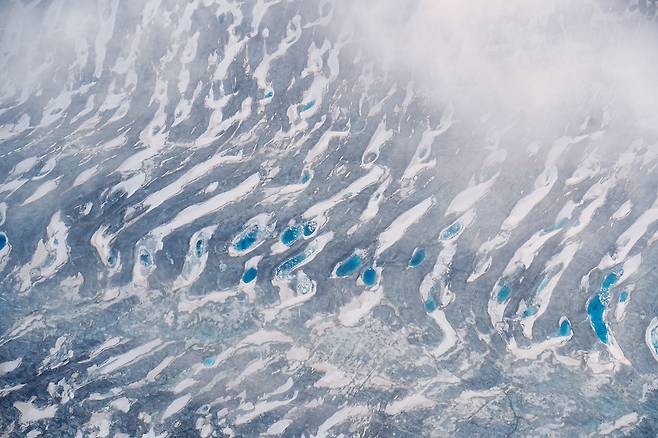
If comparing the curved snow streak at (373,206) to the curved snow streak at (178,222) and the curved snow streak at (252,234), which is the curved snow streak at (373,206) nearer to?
the curved snow streak at (252,234)

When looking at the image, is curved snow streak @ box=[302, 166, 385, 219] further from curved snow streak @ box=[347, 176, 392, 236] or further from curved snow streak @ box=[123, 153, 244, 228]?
curved snow streak @ box=[123, 153, 244, 228]

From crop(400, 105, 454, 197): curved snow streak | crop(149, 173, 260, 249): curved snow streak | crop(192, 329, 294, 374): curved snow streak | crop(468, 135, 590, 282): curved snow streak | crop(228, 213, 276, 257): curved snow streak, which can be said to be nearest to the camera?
crop(192, 329, 294, 374): curved snow streak

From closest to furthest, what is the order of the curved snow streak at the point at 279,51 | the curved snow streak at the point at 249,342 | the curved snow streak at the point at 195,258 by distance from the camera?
the curved snow streak at the point at 249,342 → the curved snow streak at the point at 195,258 → the curved snow streak at the point at 279,51

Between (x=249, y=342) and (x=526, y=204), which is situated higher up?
(x=526, y=204)

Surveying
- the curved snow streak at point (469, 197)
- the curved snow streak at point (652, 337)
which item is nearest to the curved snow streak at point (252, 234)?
the curved snow streak at point (469, 197)

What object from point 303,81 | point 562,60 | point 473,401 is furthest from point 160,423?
point 562,60

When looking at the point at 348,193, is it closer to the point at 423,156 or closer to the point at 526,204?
the point at 423,156

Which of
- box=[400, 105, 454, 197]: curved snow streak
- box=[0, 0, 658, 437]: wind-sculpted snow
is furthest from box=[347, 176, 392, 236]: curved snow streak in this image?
box=[400, 105, 454, 197]: curved snow streak

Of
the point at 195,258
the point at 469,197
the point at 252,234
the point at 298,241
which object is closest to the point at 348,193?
the point at 298,241

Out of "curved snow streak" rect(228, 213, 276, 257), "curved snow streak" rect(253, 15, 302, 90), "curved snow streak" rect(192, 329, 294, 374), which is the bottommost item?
"curved snow streak" rect(192, 329, 294, 374)
